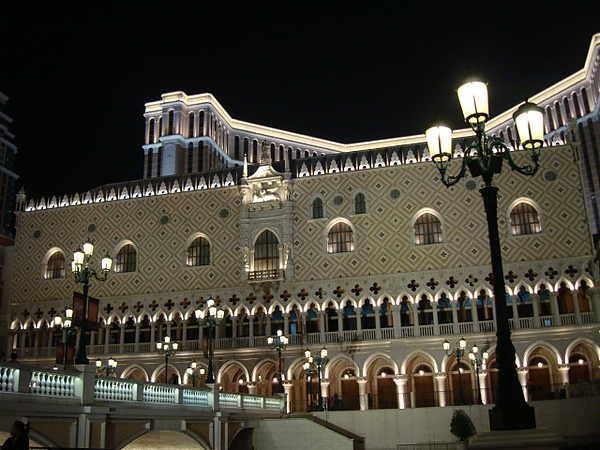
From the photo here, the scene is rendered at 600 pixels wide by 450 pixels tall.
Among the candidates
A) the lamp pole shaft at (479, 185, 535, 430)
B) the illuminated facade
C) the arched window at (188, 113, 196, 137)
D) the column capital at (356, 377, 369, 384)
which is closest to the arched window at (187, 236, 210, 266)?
the illuminated facade

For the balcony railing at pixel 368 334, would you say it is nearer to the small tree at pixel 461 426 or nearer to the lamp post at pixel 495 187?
the small tree at pixel 461 426

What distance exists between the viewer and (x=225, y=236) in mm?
32000

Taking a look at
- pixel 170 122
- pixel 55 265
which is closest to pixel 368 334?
pixel 55 265

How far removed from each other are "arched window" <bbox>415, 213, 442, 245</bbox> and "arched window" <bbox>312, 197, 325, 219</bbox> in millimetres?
4452

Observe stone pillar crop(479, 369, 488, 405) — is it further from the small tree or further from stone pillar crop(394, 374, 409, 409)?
the small tree

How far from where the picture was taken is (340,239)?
30.8m

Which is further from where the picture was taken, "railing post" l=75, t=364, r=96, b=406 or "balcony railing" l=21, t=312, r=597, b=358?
"balcony railing" l=21, t=312, r=597, b=358

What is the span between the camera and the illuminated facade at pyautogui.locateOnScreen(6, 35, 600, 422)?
27.9 meters

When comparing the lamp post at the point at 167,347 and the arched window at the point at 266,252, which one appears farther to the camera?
the arched window at the point at 266,252

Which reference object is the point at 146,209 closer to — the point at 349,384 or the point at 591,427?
the point at 349,384

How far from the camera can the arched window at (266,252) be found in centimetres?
3127

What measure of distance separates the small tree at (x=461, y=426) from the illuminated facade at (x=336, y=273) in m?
4.69

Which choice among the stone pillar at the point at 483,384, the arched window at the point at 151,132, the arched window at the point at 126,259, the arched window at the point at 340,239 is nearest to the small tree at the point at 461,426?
the stone pillar at the point at 483,384

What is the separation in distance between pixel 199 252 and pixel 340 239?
707cm
